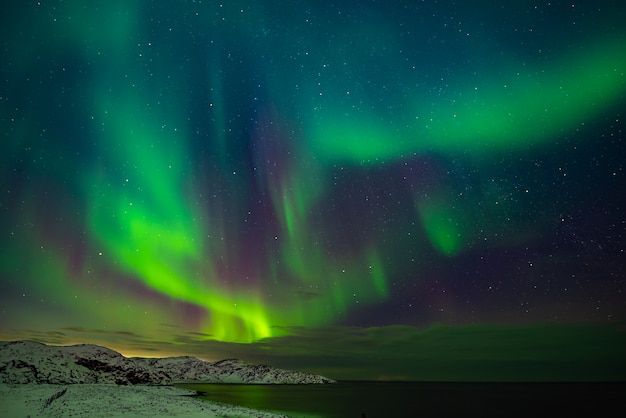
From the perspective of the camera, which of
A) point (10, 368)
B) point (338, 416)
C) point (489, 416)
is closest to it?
point (338, 416)

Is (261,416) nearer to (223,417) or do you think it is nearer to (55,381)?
(223,417)

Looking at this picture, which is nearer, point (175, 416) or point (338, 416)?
point (175, 416)

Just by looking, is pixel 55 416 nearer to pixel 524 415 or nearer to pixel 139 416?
pixel 139 416

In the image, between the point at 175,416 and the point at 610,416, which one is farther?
the point at 610,416

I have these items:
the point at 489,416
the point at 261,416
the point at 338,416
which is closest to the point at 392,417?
the point at 338,416

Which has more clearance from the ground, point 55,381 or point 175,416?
point 175,416

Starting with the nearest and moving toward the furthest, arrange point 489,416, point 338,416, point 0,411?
point 0,411 → point 338,416 → point 489,416

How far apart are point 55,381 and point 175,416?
173m

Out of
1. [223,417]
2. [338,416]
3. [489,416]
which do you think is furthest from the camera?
[489,416]

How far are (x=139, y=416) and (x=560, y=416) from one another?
299 feet

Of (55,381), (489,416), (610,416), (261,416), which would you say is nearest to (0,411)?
(261,416)

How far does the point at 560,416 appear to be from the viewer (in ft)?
307

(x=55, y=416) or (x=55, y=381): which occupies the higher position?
(x=55, y=416)

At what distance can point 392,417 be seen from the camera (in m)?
86.8
